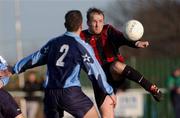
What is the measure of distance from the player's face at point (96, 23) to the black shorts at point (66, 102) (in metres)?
1.40

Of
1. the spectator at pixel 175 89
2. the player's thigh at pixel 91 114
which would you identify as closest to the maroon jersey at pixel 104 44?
the player's thigh at pixel 91 114

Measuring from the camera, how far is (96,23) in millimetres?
12133

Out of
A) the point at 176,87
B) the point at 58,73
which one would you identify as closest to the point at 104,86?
the point at 58,73

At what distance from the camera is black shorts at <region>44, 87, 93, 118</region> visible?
11.0 metres

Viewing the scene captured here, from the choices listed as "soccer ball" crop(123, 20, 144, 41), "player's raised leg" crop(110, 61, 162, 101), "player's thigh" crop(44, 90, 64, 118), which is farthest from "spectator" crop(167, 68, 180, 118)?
"player's thigh" crop(44, 90, 64, 118)

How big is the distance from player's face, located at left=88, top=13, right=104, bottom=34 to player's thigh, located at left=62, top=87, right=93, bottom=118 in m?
1.40

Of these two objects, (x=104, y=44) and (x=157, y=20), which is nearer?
(x=104, y=44)

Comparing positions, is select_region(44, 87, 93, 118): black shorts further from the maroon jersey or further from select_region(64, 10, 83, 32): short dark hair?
the maroon jersey

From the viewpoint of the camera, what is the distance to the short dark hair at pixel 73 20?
10.9 metres

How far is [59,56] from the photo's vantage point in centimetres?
1095

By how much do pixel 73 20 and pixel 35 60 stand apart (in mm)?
858

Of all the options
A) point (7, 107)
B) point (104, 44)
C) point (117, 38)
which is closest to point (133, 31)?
point (117, 38)

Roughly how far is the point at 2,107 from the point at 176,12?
40096 millimetres

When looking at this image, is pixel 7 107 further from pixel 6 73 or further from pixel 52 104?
pixel 52 104
